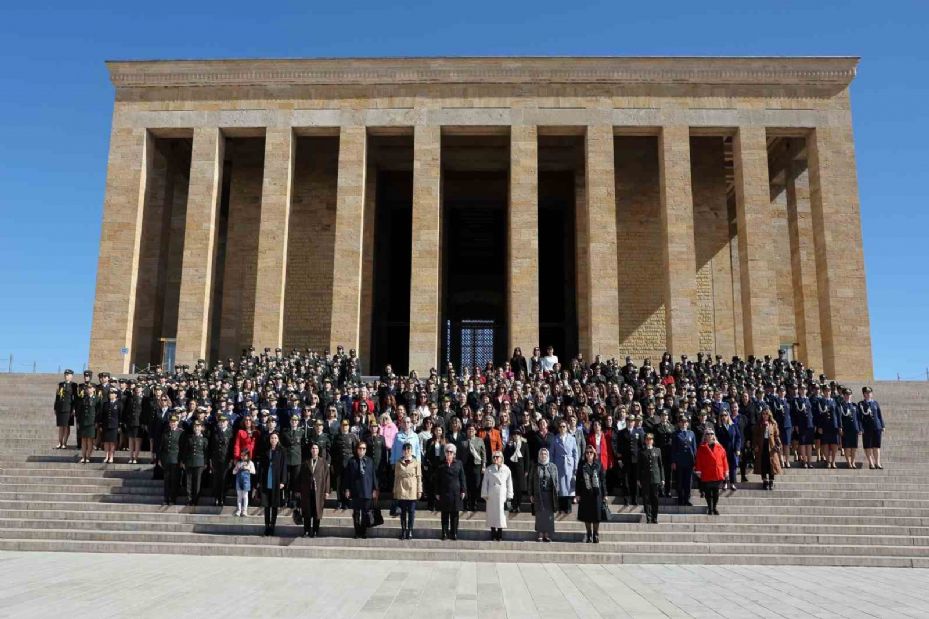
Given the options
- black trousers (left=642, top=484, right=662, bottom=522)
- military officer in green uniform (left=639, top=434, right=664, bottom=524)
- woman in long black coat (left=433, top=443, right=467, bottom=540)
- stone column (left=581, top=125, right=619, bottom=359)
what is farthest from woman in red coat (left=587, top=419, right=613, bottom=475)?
stone column (left=581, top=125, right=619, bottom=359)

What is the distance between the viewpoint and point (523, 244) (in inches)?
924

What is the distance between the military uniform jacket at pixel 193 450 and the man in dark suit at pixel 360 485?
8.77 feet

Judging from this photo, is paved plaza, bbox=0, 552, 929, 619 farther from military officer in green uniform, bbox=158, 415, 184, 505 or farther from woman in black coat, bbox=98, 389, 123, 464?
woman in black coat, bbox=98, 389, 123, 464

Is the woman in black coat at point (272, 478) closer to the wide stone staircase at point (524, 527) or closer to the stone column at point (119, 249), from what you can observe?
the wide stone staircase at point (524, 527)

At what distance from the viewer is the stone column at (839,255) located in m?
22.7

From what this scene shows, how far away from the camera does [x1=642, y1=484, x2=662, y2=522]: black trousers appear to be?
11.0m

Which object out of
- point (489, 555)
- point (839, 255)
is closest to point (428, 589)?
point (489, 555)

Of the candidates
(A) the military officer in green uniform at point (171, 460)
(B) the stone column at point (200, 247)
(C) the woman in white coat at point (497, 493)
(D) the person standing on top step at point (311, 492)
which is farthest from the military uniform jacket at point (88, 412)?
(B) the stone column at point (200, 247)

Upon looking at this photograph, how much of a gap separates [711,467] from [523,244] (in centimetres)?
1324

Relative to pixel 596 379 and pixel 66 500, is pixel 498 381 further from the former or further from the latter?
pixel 66 500

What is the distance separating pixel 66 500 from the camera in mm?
12062

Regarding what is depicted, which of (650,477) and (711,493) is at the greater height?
(650,477)

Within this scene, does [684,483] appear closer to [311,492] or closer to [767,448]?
[767,448]

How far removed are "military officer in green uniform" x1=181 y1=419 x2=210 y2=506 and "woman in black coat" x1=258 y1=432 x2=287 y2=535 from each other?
132cm
